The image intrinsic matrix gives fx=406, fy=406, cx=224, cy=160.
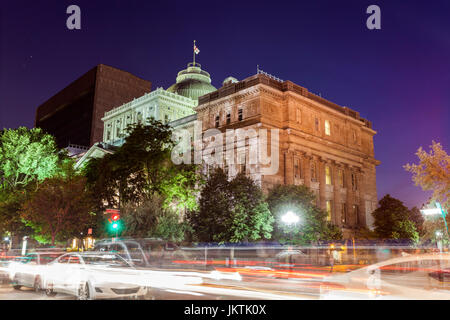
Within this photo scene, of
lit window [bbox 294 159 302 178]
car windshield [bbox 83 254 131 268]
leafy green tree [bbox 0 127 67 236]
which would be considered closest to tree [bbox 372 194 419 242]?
lit window [bbox 294 159 302 178]

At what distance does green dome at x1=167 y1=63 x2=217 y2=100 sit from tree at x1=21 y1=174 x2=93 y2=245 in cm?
5439

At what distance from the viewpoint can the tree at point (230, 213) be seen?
3281cm

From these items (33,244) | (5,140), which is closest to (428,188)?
(33,244)

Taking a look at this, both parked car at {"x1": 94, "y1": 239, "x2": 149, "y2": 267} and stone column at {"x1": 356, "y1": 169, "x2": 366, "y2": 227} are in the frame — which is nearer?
parked car at {"x1": 94, "y1": 239, "x2": 149, "y2": 267}

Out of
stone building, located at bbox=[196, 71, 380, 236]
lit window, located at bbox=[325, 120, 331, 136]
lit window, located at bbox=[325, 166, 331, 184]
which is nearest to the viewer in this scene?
stone building, located at bbox=[196, 71, 380, 236]

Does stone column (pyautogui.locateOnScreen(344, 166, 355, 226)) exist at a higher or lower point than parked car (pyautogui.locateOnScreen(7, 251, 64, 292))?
higher

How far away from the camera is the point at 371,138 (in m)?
68.9

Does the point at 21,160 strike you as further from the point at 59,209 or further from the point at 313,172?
the point at 313,172

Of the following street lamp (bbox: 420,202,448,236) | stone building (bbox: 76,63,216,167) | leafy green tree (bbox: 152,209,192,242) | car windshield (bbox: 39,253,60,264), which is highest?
stone building (bbox: 76,63,216,167)

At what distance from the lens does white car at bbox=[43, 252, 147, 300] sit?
37.9 feet

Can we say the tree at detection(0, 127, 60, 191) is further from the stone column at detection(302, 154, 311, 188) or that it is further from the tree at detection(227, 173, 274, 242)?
the stone column at detection(302, 154, 311, 188)

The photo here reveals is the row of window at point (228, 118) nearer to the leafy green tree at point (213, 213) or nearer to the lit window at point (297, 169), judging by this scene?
the lit window at point (297, 169)

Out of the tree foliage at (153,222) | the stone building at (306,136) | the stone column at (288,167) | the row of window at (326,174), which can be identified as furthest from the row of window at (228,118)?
the tree foliage at (153,222)

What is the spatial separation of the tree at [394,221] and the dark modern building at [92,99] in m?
98.2
